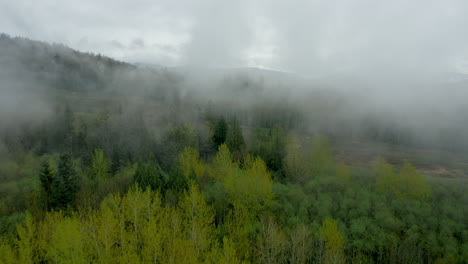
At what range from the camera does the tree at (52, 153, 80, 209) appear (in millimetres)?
37531

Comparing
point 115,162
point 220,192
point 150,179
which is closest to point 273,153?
point 220,192

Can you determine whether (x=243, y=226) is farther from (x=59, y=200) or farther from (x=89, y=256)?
(x=59, y=200)

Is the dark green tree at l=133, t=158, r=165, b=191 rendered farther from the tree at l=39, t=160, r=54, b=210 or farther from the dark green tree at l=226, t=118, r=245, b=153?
the dark green tree at l=226, t=118, r=245, b=153

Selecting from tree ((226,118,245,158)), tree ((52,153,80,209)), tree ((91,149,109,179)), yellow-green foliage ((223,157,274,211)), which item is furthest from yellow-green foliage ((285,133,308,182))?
tree ((91,149,109,179))

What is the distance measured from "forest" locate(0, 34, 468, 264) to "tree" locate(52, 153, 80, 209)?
19 cm

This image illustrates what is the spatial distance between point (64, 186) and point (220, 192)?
2335 centimetres

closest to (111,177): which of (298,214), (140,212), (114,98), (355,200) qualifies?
(140,212)

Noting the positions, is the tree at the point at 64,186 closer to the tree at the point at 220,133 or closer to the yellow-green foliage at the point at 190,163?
the yellow-green foliage at the point at 190,163

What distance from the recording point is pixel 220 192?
139ft

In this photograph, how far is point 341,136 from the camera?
127 meters

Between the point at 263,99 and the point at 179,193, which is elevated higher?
the point at 263,99

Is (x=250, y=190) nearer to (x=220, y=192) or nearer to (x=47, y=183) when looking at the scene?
(x=220, y=192)

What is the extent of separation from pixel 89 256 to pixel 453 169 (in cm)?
10041

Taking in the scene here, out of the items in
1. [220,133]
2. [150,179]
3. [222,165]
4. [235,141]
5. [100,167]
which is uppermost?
[220,133]
